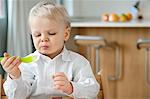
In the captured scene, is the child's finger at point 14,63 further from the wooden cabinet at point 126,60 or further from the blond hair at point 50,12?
the wooden cabinet at point 126,60

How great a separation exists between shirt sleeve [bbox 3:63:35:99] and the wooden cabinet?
2581mm

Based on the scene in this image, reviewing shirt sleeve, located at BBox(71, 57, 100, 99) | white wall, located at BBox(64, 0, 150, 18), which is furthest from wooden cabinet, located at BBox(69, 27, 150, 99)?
shirt sleeve, located at BBox(71, 57, 100, 99)

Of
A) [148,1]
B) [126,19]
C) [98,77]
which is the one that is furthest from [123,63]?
[98,77]

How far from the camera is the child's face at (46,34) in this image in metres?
1.21

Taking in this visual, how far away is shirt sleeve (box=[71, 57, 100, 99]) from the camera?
118cm

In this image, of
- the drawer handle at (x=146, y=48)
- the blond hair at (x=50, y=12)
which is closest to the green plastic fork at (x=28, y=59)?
the blond hair at (x=50, y=12)

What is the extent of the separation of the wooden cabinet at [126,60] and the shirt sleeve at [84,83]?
99.5 inches

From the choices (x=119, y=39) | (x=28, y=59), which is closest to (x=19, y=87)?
(x=28, y=59)

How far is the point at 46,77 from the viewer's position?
4.15ft

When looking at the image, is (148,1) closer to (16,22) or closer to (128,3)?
(128,3)

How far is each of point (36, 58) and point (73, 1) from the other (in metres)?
3.02

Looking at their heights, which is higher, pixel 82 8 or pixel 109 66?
pixel 82 8

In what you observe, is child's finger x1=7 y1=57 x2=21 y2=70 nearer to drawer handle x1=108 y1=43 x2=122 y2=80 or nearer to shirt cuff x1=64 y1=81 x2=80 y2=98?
shirt cuff x1=64 y1=81 x2=80 y2=98

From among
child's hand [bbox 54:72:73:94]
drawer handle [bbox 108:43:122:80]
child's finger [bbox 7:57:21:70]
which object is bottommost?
drawer handle [bbox 108:43:122:80]
